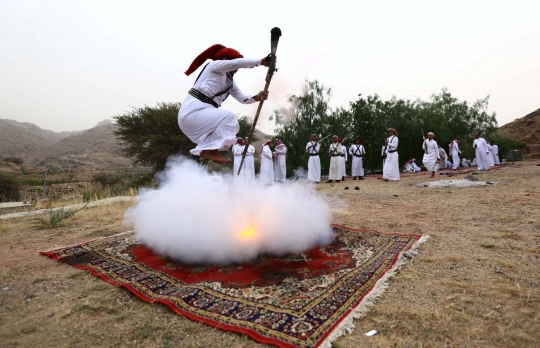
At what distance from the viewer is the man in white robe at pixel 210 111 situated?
13.1 feet

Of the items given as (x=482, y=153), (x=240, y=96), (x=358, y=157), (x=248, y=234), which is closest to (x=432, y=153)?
(x=358, y=157)

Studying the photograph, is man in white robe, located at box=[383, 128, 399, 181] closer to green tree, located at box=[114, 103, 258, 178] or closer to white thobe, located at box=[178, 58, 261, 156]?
green tree, located at box=[114, 103, 258, 178]

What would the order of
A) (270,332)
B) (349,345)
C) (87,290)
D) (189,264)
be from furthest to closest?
1. (189,264)
2. (87,290)
3. (270,332)
4. (349,345)

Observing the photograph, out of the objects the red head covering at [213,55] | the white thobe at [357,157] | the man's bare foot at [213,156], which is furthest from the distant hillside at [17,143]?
the man's bare foot at [213,156]

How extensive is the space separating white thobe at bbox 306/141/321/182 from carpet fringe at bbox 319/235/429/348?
1206cm

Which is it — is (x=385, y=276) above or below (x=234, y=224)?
below

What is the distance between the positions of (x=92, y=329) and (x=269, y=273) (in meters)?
1.49

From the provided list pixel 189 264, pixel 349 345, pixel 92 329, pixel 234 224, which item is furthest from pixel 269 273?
pixel 92 329

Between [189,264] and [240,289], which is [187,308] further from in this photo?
[189,264]

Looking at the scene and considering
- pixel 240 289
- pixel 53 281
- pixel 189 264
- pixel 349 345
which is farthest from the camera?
pixel 189 264

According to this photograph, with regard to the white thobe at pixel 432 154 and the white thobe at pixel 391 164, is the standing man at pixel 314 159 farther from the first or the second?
the white thobe at pixel 432 154

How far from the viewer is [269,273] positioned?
9.83 feet

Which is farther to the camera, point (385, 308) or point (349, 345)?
point (385, 308)

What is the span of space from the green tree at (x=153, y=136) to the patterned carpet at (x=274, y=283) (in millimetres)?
15098
